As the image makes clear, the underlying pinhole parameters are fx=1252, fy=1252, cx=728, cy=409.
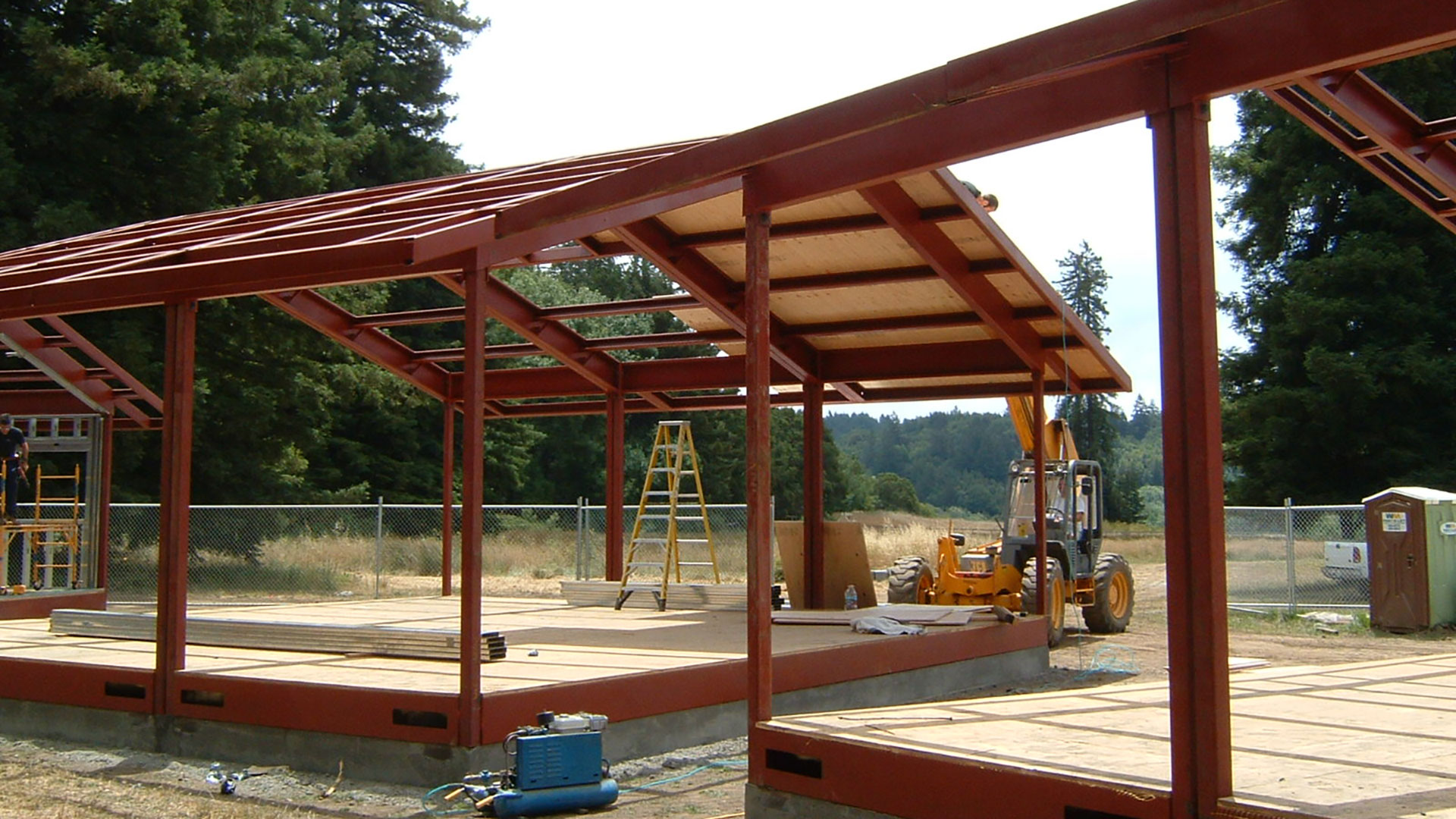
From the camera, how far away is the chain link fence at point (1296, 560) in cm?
2192

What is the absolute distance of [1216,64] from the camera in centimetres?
514

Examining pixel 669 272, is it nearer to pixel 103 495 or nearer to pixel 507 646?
pixel 507 646

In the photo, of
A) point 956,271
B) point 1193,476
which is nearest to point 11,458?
point 956,271

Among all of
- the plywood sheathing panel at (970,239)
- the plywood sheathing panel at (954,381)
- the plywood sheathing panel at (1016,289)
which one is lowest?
the plywood sheathing panel at (954,381)

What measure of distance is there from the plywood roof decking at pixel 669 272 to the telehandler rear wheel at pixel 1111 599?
16.0 feet

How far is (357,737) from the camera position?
902 centimetres

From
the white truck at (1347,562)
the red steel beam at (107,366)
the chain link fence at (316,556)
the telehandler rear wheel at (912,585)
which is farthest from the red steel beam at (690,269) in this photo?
the white truck at (1347,562)

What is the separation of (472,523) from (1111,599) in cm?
1389

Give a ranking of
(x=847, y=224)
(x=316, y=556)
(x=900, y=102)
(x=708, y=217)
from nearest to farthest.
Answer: (x=900, y=102), (x=847, y=224), (x=708, y=217), (x=316, y=556)

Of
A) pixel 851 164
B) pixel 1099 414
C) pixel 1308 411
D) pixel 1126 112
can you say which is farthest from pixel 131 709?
pixel 1099 414

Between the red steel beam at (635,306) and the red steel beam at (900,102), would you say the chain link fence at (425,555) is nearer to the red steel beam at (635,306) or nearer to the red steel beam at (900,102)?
the red steel beam at (635,306)

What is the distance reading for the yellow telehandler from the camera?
17.0 meters

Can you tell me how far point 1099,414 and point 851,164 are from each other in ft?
227

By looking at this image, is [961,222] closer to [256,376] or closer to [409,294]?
[256,376]
